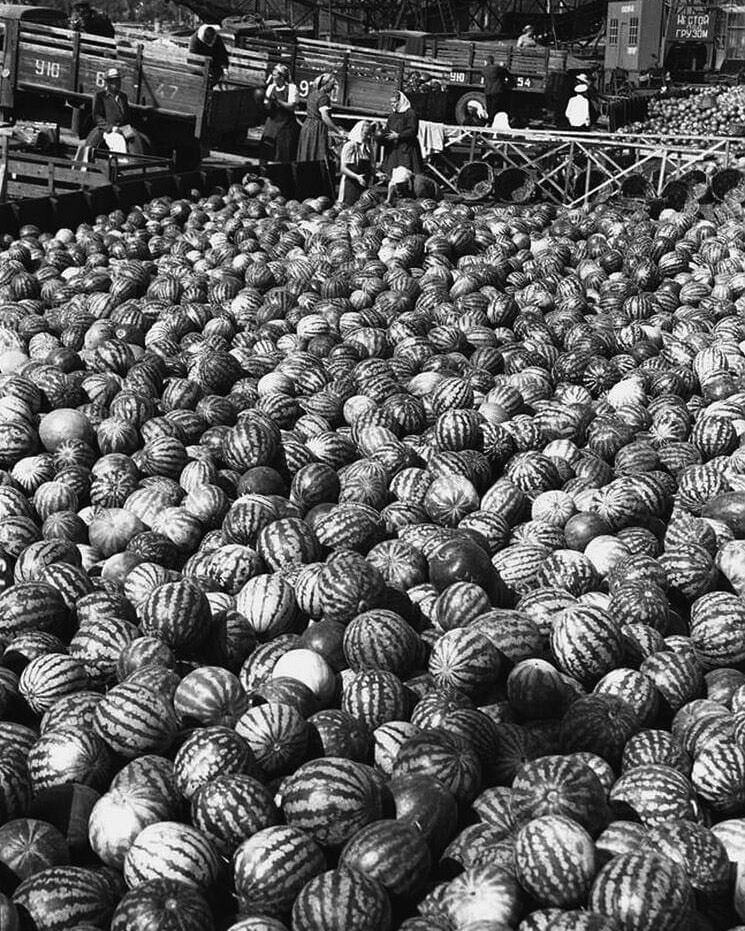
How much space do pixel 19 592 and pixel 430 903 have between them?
2.89 meters

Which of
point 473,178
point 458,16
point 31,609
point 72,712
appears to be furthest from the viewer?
point 458,16

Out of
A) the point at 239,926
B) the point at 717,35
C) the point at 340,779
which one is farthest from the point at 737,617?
the point at 717,35

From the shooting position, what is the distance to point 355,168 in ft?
59.6

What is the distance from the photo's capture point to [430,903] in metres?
3.71

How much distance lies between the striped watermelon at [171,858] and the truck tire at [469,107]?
21790mm

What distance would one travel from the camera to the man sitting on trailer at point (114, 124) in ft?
59.5

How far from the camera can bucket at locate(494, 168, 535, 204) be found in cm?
1784

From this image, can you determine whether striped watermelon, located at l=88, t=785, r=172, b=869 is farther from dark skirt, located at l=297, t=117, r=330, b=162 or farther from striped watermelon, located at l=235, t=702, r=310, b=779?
dark skirt, located at l=297, t=117, r=330, b=162

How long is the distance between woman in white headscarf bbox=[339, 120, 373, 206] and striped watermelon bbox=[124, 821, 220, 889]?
14843 millimetres

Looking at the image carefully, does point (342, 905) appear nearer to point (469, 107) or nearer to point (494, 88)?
point (469, 107)

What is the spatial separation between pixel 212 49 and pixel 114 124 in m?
3.39

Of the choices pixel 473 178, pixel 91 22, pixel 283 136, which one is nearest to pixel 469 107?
pixel 283 136

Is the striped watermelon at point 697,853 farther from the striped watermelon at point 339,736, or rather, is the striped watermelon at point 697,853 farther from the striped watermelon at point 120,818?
the striped watermelon at point 120,818

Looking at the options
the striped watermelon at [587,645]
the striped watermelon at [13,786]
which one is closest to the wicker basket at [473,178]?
the striped watermelon at [587,645]
